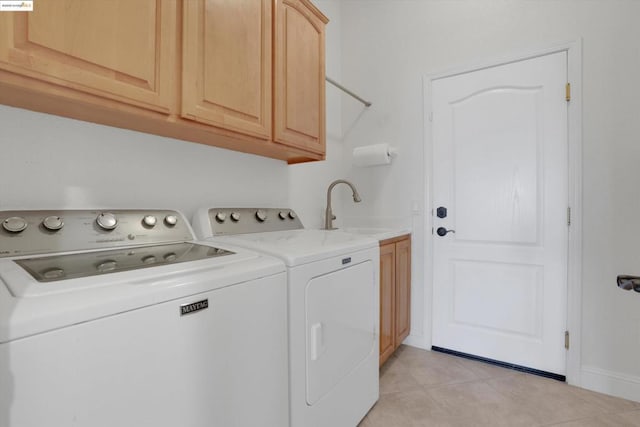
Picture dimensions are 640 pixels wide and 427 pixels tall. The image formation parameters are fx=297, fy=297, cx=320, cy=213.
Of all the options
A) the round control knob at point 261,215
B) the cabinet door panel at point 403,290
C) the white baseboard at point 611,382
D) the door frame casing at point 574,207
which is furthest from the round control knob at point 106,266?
the white baseboard at point 611,382

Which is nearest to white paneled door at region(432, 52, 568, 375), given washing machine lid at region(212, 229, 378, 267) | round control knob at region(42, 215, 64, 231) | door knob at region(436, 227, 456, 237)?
door knob at region(436, 227, 456, 237)

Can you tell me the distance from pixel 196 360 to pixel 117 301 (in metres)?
0.25

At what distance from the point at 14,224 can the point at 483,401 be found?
2.27 metres

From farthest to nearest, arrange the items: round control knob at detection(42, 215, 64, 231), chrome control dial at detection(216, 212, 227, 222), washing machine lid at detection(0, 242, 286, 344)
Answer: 1. chrome control dial at detection(216, 212, 227, 222)
2. round control knob at detection(42, 215, 64, 231)
3. washing machine lid at detection(0, 242, 286, 344)

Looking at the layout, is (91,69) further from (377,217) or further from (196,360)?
(377,217)

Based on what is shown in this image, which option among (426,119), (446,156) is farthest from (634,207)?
(426,119)

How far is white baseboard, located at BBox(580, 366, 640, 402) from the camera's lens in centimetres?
167

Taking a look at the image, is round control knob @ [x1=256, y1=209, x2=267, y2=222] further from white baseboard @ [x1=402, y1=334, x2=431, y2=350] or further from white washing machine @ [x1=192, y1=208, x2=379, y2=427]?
white baseboard @ [x1=402, y1=334, x2=431, y2=350]

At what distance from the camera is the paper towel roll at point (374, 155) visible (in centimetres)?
232

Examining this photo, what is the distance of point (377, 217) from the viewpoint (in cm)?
253

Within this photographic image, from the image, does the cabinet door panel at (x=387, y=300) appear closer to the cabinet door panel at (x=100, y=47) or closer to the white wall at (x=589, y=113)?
the white wall at (x=589, y=113)

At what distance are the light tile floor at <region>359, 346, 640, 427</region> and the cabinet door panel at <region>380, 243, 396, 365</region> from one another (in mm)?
224

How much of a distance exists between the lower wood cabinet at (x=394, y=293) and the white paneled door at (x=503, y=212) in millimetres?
235

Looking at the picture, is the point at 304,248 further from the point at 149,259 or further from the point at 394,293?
the point at 394,293
